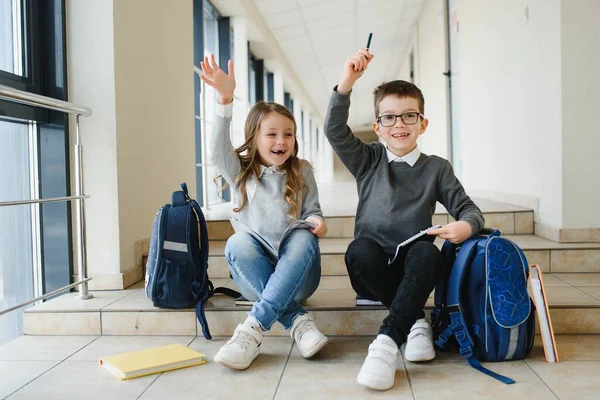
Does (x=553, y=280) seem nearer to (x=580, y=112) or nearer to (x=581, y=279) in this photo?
(x=581, y=279)

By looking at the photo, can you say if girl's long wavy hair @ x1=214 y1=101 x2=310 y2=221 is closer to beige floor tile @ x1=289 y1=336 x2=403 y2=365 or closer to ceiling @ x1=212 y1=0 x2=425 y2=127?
beige floor tile @ x1=289 y1=336 x2=403 y2=365

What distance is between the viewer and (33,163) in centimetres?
223

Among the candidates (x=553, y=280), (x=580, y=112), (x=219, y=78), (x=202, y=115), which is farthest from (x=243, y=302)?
(x=202, y=115)

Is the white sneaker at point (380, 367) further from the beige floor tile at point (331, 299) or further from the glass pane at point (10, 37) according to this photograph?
the glass pane at point (10, 37)

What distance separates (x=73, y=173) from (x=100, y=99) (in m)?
0.32

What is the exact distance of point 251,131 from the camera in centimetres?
188

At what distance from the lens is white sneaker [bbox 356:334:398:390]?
141cm

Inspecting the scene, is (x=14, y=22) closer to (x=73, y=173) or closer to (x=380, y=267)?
(x=73, y=173)

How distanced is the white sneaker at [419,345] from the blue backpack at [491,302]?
8 cm

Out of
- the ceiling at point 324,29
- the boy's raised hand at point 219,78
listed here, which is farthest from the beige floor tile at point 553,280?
the ceiling at point 324,29

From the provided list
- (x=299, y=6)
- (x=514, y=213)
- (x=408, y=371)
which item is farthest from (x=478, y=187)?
(x=408, y=371)

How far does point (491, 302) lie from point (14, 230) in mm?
1738

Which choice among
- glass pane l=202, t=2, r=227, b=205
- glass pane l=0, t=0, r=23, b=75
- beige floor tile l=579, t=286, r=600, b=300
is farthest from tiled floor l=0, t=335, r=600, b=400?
glass pane l=202, t=2, r=227, b=205

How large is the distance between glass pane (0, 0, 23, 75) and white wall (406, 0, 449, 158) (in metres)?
4.42
